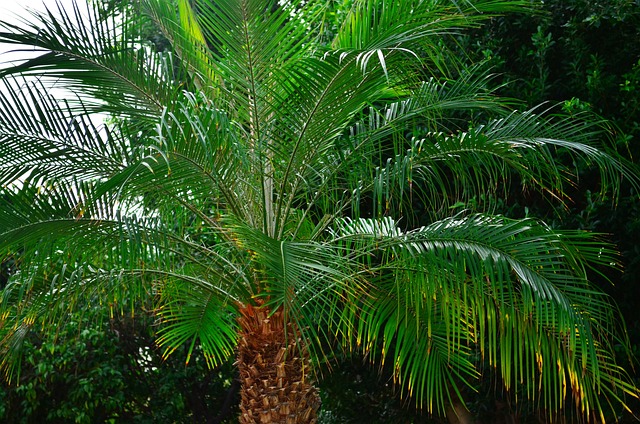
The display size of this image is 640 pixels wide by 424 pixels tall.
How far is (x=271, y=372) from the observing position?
16.7 feet

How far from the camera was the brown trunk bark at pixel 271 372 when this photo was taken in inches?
199

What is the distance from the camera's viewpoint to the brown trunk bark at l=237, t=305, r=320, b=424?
5066 millimetres

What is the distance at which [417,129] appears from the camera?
21.8 ft

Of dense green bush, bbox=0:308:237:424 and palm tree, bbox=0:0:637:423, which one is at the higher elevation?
palm tree, bbox=0:0:637:423

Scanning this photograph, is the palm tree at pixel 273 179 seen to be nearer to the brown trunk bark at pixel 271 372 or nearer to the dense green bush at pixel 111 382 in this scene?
the brown trunk bark at pixel 271 372

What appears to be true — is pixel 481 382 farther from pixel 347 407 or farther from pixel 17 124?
pixel 17 124

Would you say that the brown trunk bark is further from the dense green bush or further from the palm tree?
the dense green bush

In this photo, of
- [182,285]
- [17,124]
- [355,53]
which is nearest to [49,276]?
[182,285]

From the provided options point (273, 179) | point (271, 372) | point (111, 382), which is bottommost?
point (111, 382)

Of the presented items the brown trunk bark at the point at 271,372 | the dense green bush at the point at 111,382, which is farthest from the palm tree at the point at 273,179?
the dense green bush at the point at 111,382

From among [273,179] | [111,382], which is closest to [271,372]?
[273,179]

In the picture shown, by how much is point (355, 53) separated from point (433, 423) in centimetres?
496

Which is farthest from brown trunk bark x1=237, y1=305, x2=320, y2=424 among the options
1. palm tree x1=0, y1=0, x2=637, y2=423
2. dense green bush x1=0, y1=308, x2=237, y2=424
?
dense green bush x1=0, y1=308, x2=237, y2=424

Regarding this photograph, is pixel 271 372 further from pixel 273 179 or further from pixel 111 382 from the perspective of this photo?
pixel 111 382
